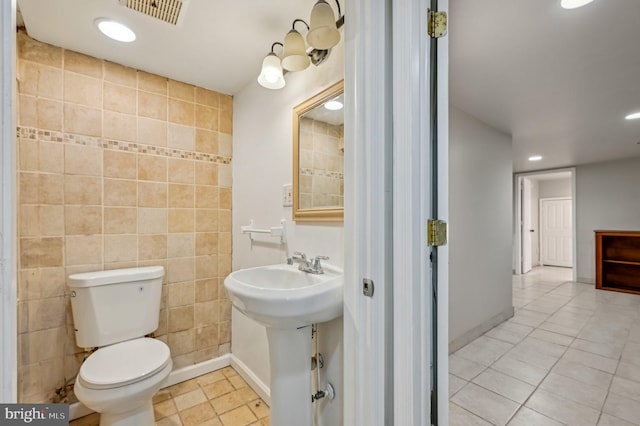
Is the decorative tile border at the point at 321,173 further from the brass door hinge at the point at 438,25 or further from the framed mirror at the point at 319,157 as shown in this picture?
the brass door hinge at the point at 438,25

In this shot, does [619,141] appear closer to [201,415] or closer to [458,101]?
[458,101]

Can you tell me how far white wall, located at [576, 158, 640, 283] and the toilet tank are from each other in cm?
661

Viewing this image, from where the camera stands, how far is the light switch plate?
1.65m

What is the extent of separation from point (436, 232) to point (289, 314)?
59 centimetres

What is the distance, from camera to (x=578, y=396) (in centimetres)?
185

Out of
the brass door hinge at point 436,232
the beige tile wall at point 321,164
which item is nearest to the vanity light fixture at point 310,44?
the beige tile wall at point 321,164

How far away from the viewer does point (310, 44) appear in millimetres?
1196

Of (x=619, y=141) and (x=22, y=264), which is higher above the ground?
(x=619, y=141)

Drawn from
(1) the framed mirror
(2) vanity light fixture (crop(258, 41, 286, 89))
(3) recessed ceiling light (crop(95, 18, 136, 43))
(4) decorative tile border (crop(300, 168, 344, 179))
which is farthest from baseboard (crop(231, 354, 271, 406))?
(3) recessed ceiling light (crop(95, 18, 136, 43))

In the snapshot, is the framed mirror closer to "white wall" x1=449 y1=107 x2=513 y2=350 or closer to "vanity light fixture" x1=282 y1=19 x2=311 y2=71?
"vanity light fixture" x1=282 y1=19 x2=311 y2=71

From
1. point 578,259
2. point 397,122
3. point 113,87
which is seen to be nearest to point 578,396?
point 397,122

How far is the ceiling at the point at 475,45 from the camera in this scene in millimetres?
1365

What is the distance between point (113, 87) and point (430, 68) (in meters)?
1.97

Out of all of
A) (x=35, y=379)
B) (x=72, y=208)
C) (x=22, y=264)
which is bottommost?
(x=35, y=379)
